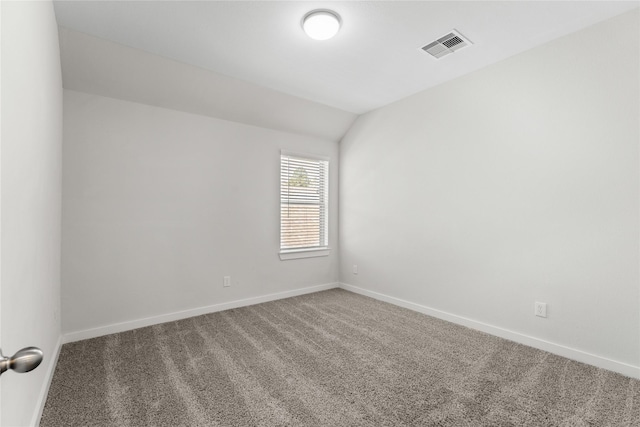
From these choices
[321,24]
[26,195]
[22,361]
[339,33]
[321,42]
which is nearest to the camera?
[22,361]

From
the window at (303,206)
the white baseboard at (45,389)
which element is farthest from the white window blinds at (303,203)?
the white baseboard at (45,389)

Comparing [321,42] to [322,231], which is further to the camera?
[322,231]

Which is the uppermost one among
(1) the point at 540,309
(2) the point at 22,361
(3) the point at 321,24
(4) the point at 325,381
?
(3) the point at 321,24

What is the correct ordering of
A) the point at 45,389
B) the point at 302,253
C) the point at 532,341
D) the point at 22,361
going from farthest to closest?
the point at 302,253
the point at 532,341
the point at 45,389
the point at 22,361

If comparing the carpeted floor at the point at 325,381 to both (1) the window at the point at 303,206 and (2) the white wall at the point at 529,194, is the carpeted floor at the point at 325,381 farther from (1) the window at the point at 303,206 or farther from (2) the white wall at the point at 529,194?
(1) the window at the point at 303,206

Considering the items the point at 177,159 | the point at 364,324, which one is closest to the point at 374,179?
the point at 364,324

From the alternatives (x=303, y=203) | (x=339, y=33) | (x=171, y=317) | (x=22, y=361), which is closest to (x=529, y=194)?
(x=339, y=33)

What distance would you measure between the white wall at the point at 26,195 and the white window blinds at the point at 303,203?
2.49 m

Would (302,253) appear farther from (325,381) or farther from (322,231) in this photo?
(325,381)

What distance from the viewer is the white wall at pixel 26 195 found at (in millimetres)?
1078

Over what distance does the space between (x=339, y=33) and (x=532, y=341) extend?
305cm

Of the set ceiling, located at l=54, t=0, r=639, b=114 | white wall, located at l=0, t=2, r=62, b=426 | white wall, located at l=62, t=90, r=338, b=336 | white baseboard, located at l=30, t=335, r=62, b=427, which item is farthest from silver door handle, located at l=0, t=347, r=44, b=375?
white wall, located at l=62, t=90, r=338, b=336

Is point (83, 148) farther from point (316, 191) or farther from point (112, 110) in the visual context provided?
point (316, 191)

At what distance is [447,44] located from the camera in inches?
102
